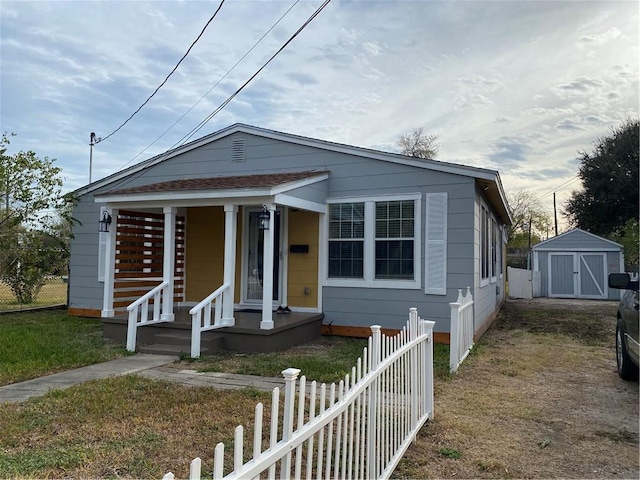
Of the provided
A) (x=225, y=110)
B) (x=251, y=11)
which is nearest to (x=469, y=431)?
(x=251, y=11)

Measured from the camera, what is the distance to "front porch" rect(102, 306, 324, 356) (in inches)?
278

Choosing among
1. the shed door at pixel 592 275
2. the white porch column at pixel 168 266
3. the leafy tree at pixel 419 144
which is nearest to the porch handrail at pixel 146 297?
the white porch column at pixel 168 266

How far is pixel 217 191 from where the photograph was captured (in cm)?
746

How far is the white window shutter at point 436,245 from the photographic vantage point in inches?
309

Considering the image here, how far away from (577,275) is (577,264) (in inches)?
17.8

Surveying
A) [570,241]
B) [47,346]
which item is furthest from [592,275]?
[47,346]

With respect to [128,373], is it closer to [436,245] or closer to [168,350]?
[168,350]

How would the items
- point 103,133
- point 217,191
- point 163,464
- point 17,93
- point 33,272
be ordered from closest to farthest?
point 163,464 → point 217,191 → point 17,93 → point 33,272 → point 103,133

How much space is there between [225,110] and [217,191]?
273 centimetres

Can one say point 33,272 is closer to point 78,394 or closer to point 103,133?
point 103,133

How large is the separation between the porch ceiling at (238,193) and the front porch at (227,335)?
6.63ft

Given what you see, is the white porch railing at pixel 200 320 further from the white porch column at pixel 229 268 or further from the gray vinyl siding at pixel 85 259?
the gray vinyl siding at pixel 85 259

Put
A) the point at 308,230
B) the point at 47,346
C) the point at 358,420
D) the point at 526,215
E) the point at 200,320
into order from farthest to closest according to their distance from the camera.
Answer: the point at 526,215, the point at 308,230, the point at 47,346, the point at 200,320, the point at 358,420

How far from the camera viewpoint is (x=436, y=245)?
26.0ft
